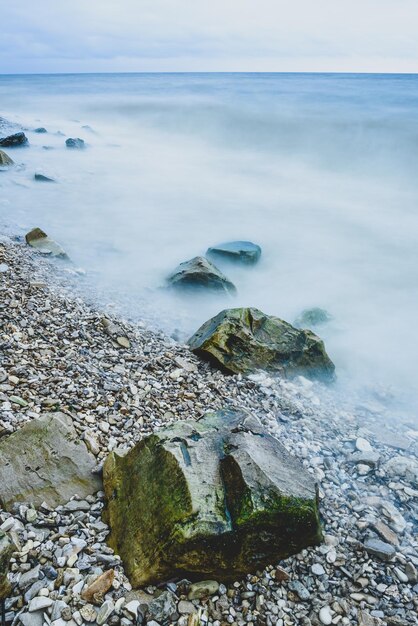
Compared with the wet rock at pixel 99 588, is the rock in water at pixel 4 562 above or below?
above

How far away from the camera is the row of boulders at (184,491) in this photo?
2.96 m

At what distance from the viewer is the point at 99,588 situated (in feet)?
9.44

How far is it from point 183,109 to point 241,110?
197 inches

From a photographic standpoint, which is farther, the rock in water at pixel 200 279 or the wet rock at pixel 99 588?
the rock in water at pixel 200 279

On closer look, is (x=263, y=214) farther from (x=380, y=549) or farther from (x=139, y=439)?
(x=380, y=549)

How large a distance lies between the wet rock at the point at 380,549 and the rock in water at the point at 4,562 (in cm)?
250

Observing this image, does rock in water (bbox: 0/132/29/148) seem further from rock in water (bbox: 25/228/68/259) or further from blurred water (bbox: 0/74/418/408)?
rock in water (bbox: 25/228/68/259)

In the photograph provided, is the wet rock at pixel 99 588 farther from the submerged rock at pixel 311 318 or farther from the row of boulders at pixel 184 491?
the submerged rock at pixel 311 318

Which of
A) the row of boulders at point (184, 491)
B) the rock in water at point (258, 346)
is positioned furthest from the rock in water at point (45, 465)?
the rock in water at point (258, 346)

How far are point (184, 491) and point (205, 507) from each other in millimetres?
174

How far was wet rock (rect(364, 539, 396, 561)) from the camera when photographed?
339 centimetres

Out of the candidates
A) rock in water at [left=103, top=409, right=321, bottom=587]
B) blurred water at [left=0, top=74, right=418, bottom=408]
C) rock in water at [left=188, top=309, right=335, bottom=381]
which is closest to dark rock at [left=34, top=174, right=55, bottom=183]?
blurred water at [left=0, top=74, right=418, bottom=408]

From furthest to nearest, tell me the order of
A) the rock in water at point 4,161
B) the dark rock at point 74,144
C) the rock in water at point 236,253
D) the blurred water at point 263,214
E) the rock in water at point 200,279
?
1. the dark rock at point 74,144
2. the rock in water at point 4,161
3. the rock in water at point 236,253
4. the rock in water at point 200,279
5. the blurred water at point 263,214

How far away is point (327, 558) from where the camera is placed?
3350mm
